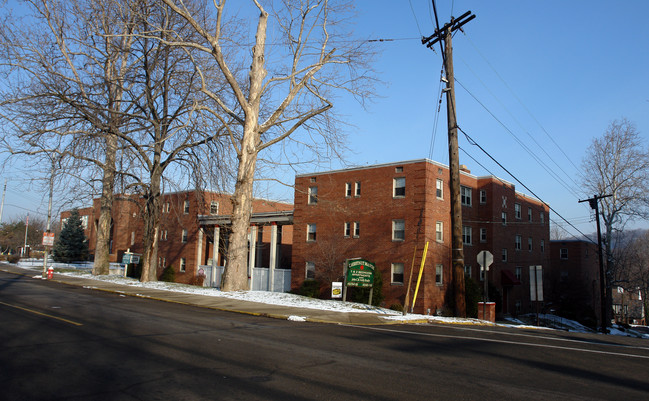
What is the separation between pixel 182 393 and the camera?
17.6 ft

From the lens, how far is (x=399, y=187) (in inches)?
1244

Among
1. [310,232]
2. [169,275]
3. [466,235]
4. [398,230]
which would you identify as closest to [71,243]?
[169,275]

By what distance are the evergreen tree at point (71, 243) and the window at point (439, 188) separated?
4495cm

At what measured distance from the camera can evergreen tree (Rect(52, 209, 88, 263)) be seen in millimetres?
56344

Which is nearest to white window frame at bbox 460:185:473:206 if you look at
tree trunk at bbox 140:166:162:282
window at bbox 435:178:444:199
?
window at bbox 435:178:444:199

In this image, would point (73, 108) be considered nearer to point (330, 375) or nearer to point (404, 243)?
point (404, 243)

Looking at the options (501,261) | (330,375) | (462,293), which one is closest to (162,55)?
(462,293)

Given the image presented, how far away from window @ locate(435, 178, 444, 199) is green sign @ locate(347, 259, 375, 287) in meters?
11.9

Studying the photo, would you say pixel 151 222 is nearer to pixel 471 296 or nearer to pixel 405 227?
pixel 405 227

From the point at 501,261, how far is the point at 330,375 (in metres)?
34.8

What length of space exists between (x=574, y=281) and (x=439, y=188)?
26577 mm

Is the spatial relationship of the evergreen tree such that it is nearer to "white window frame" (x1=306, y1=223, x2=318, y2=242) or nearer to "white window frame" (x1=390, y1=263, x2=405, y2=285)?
"white window frame" (x1=306, y1=223, x2=318, y2=242)

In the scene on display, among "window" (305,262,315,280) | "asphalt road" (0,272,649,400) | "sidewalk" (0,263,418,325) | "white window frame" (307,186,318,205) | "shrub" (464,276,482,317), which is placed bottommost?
"shrub" (464,276,482,317)

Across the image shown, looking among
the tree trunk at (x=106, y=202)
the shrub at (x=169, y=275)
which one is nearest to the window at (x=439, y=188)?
the tree trunk at (x=106, y=202)
